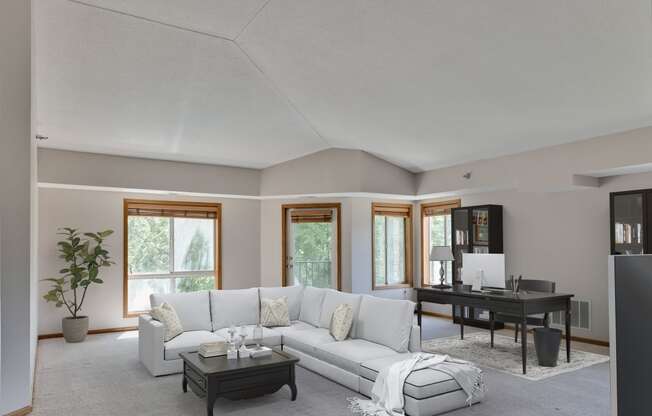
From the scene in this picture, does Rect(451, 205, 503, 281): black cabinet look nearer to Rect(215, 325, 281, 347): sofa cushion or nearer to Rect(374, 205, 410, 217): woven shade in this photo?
Rect(374, 205, 410, 217): woven shade

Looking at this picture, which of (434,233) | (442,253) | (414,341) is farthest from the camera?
(434,233)

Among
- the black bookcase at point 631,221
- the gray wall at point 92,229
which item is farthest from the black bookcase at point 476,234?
the gray wall at point 92,229

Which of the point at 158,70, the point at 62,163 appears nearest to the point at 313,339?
the point at 158,70

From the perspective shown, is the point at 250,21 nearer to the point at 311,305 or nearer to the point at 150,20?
the point at 150,20

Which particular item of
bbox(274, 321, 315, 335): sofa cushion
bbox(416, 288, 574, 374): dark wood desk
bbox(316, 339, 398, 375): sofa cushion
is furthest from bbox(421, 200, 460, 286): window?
bbox(316, 339, 398, 375): sofa cushion

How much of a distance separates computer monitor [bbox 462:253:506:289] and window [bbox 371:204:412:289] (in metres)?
2.85

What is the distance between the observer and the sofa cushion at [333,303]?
537 cm

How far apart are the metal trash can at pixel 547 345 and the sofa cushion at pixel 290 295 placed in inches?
116

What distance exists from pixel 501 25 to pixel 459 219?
4.38 meters

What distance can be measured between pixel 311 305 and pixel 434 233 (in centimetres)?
356

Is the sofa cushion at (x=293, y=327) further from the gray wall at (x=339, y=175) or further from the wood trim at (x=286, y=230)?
the gray wall at (x=339, y=175)

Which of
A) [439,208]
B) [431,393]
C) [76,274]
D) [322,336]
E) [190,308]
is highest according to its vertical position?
[439,208]

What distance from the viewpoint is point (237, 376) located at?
13.4 ft

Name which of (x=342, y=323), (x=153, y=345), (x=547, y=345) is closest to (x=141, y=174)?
(x=153, y=345)
